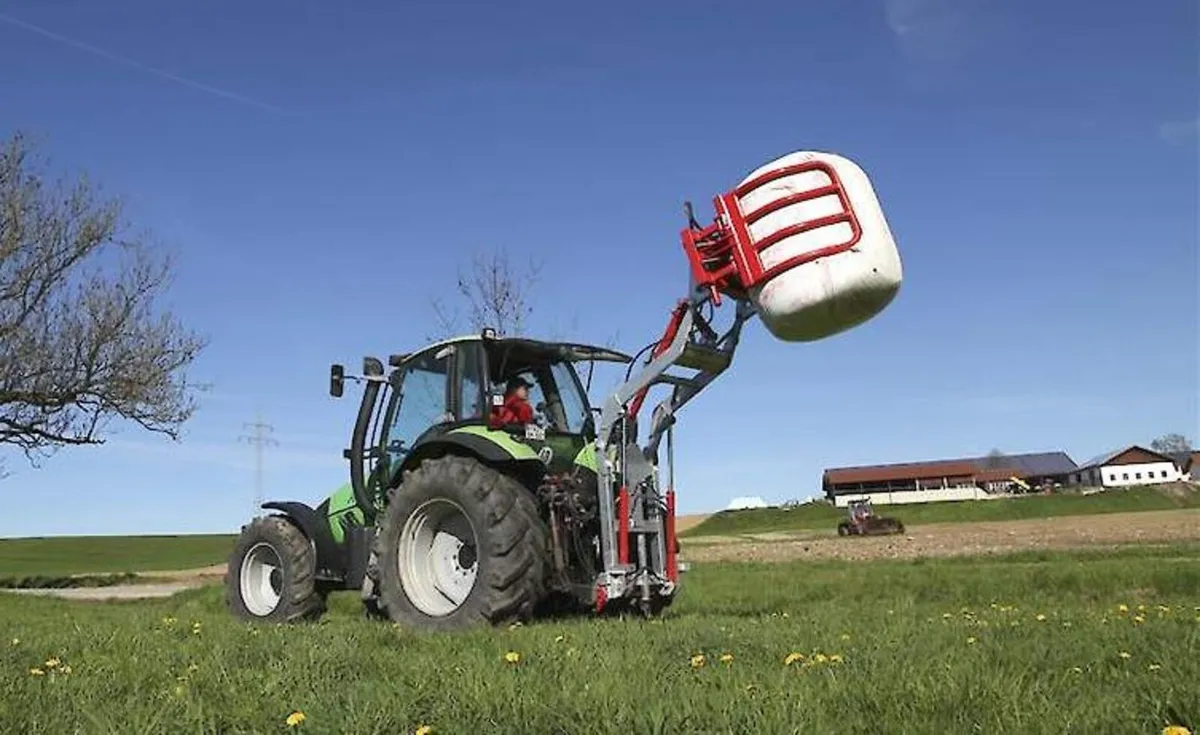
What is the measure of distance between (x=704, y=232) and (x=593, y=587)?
2.79 metres

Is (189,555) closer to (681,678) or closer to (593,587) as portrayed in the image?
(593,587)

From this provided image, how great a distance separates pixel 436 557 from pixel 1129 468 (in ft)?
435

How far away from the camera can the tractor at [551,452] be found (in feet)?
23.3

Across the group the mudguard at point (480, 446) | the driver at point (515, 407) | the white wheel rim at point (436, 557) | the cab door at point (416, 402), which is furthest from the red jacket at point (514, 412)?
the white wheel rim at point (436, 557)

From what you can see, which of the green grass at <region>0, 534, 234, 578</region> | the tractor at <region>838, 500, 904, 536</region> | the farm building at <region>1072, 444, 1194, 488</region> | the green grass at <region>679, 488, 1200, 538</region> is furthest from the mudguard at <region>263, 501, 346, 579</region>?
the farm building at <region>1072, 444, 1194, 488</region>

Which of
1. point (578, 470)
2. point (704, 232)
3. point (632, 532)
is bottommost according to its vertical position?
point (632, 532)

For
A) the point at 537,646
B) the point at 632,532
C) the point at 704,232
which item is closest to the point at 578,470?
the point at 632,532

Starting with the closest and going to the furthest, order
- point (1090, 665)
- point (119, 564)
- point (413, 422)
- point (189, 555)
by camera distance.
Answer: point (1090, 665)
point (413, 422)
point (119, 564)
point (189, 555)

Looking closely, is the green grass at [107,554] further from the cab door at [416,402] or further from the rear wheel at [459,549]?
the rear wheel at [459,549]

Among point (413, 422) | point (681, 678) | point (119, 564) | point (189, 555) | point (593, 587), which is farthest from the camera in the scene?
point (189, 555)

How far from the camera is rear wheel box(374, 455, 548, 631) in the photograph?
743cm

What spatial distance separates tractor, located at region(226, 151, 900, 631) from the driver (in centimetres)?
4

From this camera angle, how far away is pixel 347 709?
336 cm

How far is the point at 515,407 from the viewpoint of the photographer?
8.92 metres
